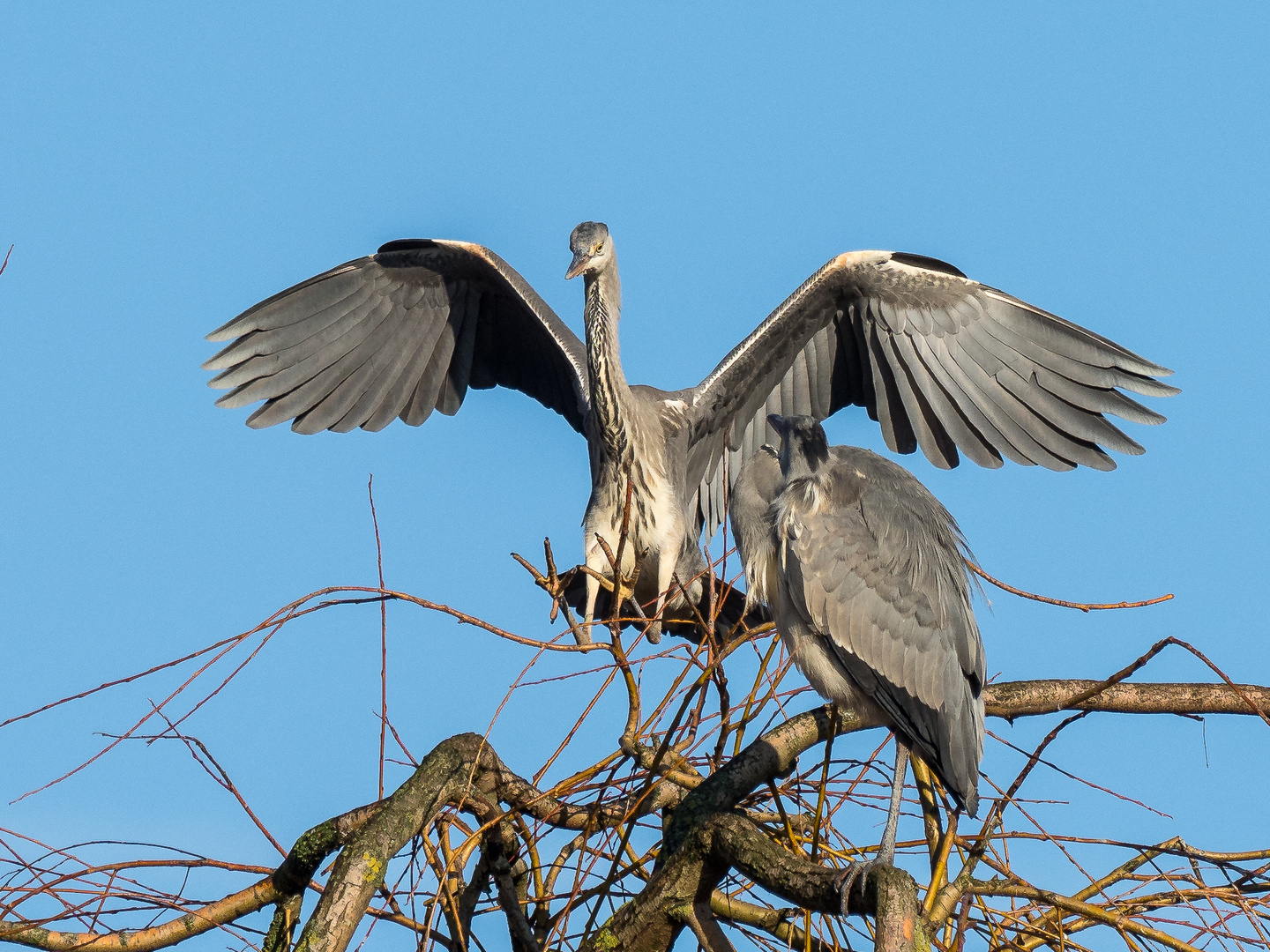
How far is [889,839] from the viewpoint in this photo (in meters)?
3.41

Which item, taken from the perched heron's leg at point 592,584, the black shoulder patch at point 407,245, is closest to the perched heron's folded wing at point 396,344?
the black shoulder patch at point 407,245

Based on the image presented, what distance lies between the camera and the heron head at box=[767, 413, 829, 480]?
13.3 feet

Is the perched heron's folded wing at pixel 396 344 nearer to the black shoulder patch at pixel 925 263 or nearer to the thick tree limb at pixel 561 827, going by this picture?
the black shoulder patch at pixel 925 263

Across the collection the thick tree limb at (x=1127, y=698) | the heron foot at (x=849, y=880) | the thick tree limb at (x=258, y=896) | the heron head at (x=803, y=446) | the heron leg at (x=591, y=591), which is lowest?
the heron foot at (x=849, y=880)

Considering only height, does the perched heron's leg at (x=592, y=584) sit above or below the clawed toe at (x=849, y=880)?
above

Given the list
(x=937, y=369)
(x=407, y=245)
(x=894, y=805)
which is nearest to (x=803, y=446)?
(x=894, y=805)

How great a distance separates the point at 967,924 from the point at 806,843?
714mm

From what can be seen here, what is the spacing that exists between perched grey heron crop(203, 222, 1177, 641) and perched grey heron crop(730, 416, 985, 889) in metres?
1.77

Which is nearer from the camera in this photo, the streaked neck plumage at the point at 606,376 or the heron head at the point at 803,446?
the heron head at the point at 803,446

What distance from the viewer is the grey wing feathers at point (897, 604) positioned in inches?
149

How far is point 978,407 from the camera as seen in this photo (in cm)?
591

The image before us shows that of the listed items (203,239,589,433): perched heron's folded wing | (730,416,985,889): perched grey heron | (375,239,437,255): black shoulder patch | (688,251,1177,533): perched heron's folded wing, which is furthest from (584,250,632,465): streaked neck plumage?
(730,416,985,889): perched grey heron

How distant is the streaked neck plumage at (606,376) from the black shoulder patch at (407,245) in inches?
30.6

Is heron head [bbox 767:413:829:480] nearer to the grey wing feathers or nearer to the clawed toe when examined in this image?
the grey wing feathers
